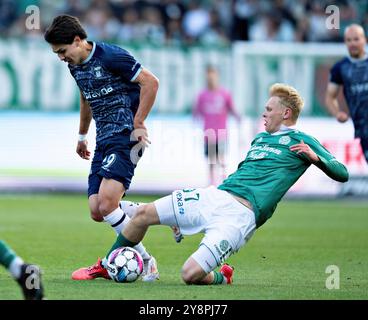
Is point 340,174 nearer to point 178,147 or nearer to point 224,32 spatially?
point 178,147

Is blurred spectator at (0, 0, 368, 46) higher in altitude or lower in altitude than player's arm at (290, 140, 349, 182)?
lower

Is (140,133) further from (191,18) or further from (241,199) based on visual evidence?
(191,18)

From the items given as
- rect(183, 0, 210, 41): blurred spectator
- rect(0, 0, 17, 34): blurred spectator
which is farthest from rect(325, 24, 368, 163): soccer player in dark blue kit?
rect(0, 0, 17, 34): blurred spectator

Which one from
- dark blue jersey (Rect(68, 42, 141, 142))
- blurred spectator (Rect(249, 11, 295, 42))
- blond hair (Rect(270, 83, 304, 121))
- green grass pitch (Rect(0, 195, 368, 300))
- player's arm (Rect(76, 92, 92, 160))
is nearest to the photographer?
green grass pitch (Rect(0, 195, 368, 300))

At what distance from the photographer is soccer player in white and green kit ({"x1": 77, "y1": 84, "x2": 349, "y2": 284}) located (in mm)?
8227

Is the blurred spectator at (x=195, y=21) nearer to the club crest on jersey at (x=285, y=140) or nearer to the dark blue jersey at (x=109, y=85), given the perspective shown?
the dark blue jersey at (x=109, y=85)

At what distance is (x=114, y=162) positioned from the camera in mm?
9164

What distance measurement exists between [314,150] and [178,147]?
39.3 ft

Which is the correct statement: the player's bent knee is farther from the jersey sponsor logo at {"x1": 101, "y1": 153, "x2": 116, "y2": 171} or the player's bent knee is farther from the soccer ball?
the soccer ball

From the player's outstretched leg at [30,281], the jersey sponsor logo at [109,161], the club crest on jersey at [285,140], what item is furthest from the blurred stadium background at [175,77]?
the player's outstretched leg at [30,281]

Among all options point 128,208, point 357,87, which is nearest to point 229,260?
point 128,208

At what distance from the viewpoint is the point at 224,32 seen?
23.0 metres
